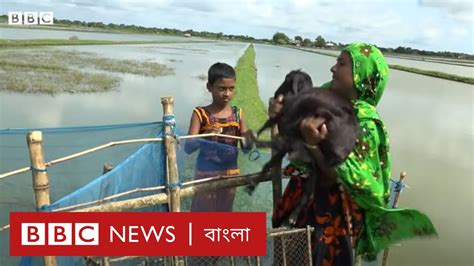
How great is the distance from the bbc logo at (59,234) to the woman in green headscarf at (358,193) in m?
0.90

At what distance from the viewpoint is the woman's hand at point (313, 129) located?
150 cm

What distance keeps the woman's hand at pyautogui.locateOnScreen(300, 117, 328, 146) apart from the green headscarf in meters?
0.17

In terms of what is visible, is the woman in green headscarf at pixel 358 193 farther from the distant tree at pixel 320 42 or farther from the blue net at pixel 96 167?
the distant tree at pixel 320 42

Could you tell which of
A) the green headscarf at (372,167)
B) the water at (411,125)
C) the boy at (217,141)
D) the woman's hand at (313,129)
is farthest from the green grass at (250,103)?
the woman's hand at (313,129)

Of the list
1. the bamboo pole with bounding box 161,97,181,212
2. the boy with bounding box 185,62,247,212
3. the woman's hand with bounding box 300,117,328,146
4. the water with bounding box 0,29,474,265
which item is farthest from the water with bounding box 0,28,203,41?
the woman's hand with bounding box 300,117,328,146

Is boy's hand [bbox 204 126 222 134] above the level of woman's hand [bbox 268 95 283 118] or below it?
below

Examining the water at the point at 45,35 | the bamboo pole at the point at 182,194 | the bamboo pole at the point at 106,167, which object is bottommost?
the bamboo pole at the point at 182,194

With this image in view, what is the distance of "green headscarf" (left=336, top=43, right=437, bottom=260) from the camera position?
166 cm

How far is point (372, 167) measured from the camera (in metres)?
1.70

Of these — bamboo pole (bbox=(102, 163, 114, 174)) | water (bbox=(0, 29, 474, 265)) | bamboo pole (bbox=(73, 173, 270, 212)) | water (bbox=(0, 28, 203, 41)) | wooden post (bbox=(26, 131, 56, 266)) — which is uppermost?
water (bbox=(0, 28, 203, 41))

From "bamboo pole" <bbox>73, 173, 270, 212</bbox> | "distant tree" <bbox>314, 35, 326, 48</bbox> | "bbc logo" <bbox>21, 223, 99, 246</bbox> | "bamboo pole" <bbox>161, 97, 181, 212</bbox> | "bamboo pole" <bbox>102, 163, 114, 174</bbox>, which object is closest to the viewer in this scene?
"bbc logo" <bbox>21, 223, 99, 246</bbox>

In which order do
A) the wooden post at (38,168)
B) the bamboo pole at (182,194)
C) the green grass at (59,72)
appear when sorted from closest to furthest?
the wooden post at (38,168) < the bamboo pole at (182,194) < the green grass at (59,72)

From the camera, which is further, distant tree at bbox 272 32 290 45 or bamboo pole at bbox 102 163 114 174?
distant tree at bbox 272 32 290 45

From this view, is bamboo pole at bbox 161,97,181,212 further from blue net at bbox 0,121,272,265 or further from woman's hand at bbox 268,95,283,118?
woman's hand at bbox 268,95,283,118
